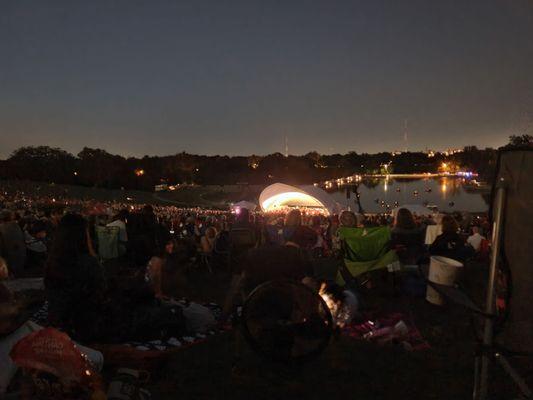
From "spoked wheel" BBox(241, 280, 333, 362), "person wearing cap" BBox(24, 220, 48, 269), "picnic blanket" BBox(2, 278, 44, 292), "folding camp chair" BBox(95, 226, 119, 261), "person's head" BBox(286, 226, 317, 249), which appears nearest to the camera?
"spoked wheel" BBox(241, 280, 333, 362)

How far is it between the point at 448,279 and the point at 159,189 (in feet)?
203

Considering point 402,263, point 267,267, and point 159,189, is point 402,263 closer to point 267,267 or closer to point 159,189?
point 267,267

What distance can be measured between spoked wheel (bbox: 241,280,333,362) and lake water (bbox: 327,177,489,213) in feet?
279

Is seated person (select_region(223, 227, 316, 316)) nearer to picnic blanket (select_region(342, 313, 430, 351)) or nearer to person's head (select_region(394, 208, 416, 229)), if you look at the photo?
picnic blanket (select_region(342, 313, 430, 351))

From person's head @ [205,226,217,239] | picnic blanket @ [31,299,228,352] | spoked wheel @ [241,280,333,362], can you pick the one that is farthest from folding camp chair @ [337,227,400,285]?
person's head @ [205,226,217,239]

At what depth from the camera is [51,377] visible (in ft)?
8.87

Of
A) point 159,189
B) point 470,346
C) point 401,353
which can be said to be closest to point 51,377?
point 401,353

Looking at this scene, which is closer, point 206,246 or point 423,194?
point 206,246

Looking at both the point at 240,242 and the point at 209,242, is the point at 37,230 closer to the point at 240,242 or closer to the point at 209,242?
the point at 209,242

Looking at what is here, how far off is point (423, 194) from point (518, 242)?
135 meters

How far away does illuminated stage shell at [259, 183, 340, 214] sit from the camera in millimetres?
19672

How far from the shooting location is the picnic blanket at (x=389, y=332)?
4.99m

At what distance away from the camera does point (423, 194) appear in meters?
129

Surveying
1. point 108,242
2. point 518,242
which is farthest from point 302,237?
point 108,242
